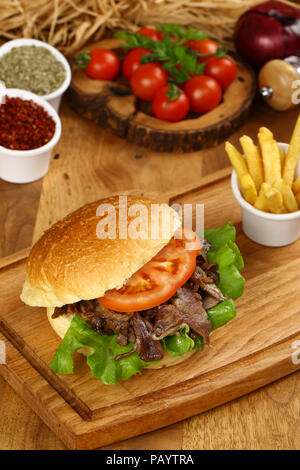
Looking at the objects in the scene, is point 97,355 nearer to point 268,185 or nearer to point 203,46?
point 268,185

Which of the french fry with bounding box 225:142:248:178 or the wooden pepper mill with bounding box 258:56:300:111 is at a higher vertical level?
the french fry with bounding box 225:142:248:178

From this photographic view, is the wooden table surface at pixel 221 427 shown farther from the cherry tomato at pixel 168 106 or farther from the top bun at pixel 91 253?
the cherry tomato at pixel 168 106

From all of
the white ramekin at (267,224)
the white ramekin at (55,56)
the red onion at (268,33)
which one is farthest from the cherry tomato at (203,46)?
the white ramekin at (267,224)

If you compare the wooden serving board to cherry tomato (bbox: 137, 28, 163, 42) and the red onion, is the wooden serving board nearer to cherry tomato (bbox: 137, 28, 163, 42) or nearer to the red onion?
the red onion

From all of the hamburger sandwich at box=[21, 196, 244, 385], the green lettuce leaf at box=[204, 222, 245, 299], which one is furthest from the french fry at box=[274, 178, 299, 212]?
the hamburger sandwich at box=[21, 196, 244, 385]

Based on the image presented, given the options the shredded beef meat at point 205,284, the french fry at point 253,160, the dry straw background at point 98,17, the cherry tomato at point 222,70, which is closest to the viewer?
the shredded beef meat at point 205,284

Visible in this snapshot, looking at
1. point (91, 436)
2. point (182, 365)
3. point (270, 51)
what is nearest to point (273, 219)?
point (182, 365)
